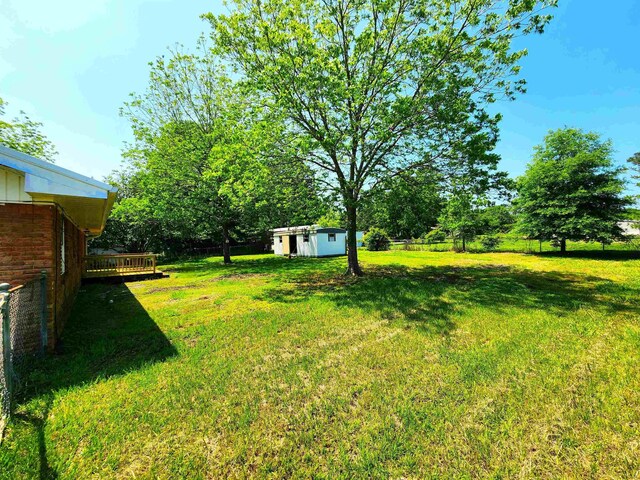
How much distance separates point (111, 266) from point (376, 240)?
80.6 ft

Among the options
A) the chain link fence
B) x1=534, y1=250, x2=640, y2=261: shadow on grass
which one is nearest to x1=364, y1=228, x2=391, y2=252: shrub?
x1=534, y1=250, x2=640, y2=261: shadow on grass

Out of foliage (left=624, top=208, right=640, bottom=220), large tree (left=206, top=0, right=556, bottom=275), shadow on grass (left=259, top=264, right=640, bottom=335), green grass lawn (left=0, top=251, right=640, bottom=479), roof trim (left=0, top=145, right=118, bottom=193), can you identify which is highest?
large tree (left=206, top=0, right=556, bottom=275)

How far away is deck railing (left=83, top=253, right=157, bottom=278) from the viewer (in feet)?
43.5

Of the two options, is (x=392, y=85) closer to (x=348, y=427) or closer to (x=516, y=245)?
(x=348, y=427)

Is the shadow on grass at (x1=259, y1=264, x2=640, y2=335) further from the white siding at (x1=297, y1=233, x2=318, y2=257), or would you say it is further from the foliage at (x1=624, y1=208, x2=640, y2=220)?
the foliage at (x1=624, y1=208, x2=640, y2=220)

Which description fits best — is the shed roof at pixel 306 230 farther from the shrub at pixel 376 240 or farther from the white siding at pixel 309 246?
the shrub at pixel 376 240

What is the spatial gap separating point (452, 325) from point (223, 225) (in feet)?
56.7

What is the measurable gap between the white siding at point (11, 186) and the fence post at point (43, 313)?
1.22 metres

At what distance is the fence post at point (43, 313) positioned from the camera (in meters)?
4.55

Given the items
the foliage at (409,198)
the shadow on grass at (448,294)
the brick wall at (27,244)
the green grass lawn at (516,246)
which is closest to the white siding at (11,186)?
the brick wall at (27,244)

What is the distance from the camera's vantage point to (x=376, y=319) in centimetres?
645

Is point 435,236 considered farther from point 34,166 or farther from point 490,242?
point 34,166

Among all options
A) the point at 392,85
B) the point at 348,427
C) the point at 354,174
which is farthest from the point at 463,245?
the point at 348,427

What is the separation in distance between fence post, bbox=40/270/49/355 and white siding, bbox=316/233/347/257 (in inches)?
787
